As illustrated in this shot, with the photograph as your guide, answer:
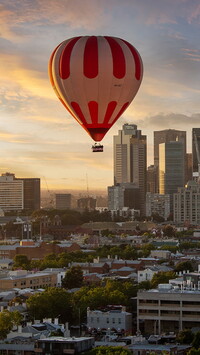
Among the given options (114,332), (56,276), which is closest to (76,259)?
(56,276)

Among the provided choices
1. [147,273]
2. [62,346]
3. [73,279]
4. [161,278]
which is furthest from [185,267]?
[62,346]

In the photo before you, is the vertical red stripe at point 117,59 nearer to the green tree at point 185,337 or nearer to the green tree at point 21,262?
the green tree at point 185,337

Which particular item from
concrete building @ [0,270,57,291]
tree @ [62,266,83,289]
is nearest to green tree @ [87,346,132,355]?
concrete building @ [0,270,57,291]

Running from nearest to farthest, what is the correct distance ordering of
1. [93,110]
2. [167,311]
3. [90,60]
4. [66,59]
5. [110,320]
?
[90,60], [66,59], [93,110], [167,311], [110,320]

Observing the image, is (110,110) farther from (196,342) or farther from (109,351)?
(196,342)

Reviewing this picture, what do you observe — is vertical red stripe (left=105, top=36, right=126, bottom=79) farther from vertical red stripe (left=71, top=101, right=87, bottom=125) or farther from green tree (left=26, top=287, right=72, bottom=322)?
green tree (left=26, top=287, right=72, bottom=322)

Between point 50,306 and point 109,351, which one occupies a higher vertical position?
point 50,306

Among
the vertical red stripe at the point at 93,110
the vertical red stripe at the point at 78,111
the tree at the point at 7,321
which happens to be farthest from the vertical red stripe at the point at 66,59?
the tree at the point at 7,321
